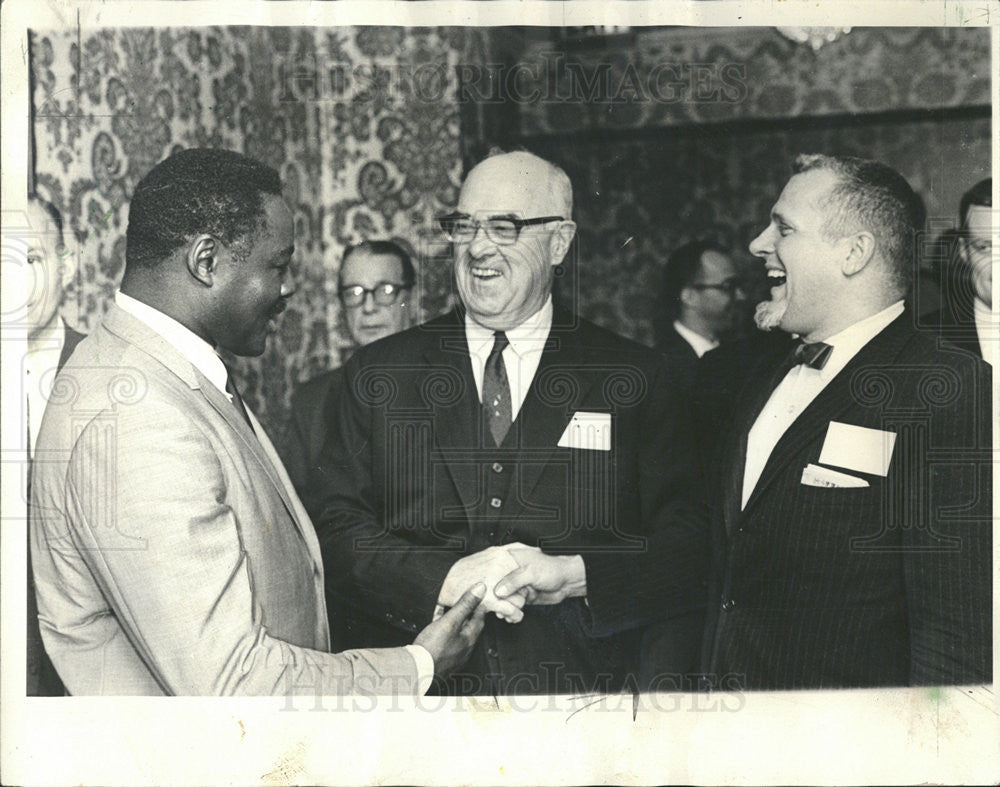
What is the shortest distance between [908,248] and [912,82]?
48 cm

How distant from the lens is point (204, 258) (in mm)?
2756

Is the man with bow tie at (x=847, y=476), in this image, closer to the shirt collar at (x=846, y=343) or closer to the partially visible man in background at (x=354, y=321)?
the shirt collar at (x=846, y=343)

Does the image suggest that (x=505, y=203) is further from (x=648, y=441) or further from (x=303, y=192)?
(x=648, y=441)

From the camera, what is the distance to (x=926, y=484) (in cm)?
289

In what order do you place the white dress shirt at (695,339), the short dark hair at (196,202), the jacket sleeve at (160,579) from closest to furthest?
the jacket sleeve at (160,579) < the short dark hair at (196,202) < the white dress shirt at (695,339)

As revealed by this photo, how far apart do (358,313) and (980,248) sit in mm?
1772

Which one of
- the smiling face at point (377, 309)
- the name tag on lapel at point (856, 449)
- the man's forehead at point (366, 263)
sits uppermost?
the man's forehead at point (366, 263)

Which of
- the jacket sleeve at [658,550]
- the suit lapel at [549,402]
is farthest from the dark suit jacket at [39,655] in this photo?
the jacket sleeve at [658,550]

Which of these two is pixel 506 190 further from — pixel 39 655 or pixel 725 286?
pixel 39 655

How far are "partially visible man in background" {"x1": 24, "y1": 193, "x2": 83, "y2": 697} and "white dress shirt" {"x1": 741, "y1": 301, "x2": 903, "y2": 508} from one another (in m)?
1.88

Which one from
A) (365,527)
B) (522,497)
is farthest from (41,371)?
(522,497)

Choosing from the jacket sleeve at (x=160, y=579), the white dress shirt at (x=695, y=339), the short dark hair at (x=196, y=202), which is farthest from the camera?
the white dress shirt at (x=695, y=339)

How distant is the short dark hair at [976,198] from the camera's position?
2.92 meters

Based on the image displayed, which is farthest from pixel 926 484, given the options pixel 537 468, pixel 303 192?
pixel 303 192
